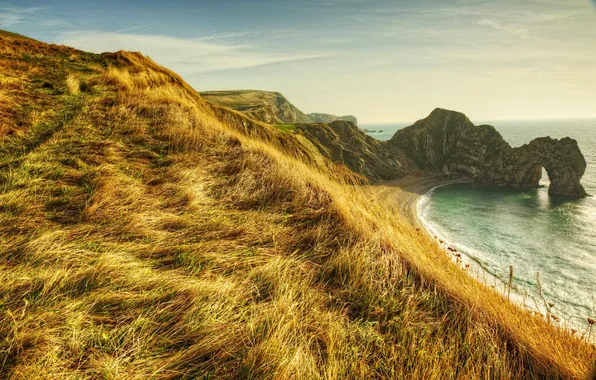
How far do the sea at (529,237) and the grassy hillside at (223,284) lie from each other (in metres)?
14.3

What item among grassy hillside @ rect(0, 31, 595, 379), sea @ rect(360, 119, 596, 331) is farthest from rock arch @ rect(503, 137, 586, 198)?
grassy hillside @ rect(0, 31, 595, 379)

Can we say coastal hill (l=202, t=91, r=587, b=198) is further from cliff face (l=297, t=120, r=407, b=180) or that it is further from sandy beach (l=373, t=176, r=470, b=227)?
sandy beach (l=373, t=176, r=470, b=227)

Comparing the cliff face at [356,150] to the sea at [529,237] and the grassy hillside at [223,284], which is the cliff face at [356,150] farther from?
the grassy hillside at [223,284]

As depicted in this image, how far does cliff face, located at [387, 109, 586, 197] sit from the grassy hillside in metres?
76.3

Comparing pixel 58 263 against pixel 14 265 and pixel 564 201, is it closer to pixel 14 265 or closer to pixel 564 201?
pixel 14 265

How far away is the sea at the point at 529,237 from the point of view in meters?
23.5

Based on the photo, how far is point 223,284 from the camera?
7.48 feet

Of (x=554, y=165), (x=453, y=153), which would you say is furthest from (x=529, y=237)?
(x=453, y=153)

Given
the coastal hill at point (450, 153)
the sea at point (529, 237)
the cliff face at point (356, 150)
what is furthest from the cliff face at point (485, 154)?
the cliff face at point (356, 150)

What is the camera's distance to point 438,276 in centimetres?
266

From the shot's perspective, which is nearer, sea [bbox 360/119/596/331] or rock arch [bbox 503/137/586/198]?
sea [bbox 360/119/596/331]

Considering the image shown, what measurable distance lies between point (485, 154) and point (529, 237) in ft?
138

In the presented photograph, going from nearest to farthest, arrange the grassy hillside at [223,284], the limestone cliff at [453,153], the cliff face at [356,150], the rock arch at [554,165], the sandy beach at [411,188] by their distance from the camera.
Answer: the grassy hillside at [223,284]
the sandy beach at [411,188]
the rock arch at [554,165]
the limestone cliff at [453,153]
the cliff face at [356,150]

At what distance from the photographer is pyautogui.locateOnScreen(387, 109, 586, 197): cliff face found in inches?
2164
